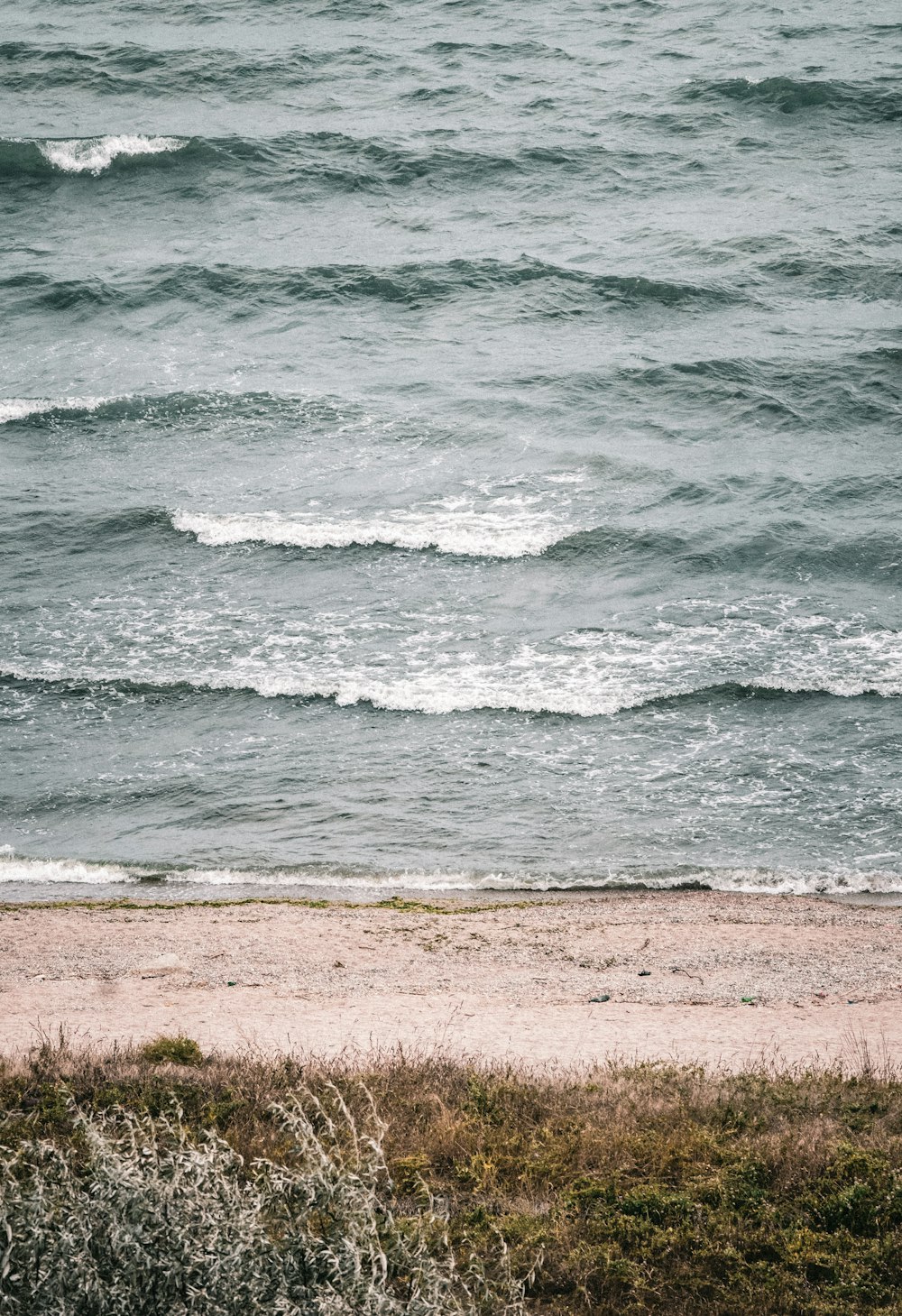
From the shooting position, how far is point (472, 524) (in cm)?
2798

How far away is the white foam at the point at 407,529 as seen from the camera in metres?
27.3

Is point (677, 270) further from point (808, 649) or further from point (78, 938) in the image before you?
point (78, 938)

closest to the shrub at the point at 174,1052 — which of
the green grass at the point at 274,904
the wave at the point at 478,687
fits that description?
the green grass at the point at 274,904

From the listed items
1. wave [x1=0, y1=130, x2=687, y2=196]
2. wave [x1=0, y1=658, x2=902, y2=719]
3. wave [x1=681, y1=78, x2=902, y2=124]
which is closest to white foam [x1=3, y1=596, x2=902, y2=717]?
wave [x1=0, y1=658, x2=902, y2=719]

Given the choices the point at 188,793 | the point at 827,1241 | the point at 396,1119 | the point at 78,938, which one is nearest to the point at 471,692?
the point at 188,793

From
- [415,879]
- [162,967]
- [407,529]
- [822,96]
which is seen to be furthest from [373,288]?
[162,967]

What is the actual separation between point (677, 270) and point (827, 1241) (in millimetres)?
33227

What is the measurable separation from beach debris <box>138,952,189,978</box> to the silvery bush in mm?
6733

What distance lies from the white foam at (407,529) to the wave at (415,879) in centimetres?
997

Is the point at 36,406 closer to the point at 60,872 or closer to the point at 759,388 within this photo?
the point at 60,872

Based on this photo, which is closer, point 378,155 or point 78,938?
point 78,938

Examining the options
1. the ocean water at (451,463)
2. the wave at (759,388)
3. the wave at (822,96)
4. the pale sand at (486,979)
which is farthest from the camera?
the wave at (822,96)

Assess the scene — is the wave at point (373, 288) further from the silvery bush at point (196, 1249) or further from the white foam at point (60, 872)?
the silvery bush at point (196, 1249)

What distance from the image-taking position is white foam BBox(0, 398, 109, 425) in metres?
32.3
